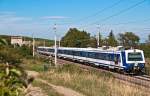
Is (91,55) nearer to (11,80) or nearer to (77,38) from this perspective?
(11,80)

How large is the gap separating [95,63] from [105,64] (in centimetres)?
661

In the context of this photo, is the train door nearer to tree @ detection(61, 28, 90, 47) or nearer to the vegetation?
the vegetation

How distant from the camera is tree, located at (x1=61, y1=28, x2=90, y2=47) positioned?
363 ft

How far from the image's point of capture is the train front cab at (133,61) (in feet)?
136

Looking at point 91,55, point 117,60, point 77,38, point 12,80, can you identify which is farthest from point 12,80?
point 77,38

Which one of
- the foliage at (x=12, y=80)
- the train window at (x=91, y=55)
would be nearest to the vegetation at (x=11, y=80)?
the foliage at (x=12, y=80)

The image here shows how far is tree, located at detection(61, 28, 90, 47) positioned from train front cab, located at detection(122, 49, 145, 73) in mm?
65153

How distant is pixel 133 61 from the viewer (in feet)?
139

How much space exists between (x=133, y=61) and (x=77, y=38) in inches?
2777

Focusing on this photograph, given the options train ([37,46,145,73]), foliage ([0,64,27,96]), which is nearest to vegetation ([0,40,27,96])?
foliage ([0,64,27,96])

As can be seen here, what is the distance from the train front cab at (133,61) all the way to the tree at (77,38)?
6515 centimetres

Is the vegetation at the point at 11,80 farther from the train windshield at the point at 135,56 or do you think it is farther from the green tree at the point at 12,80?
the train windshield at the point at 135,56

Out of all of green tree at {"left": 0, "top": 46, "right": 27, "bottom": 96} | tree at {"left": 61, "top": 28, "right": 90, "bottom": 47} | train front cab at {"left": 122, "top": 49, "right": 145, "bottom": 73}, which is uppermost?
tree at {"left": 61, "top": 28, "right": 90, "bottom": 47}

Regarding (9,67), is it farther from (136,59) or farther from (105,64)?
(105,64)
